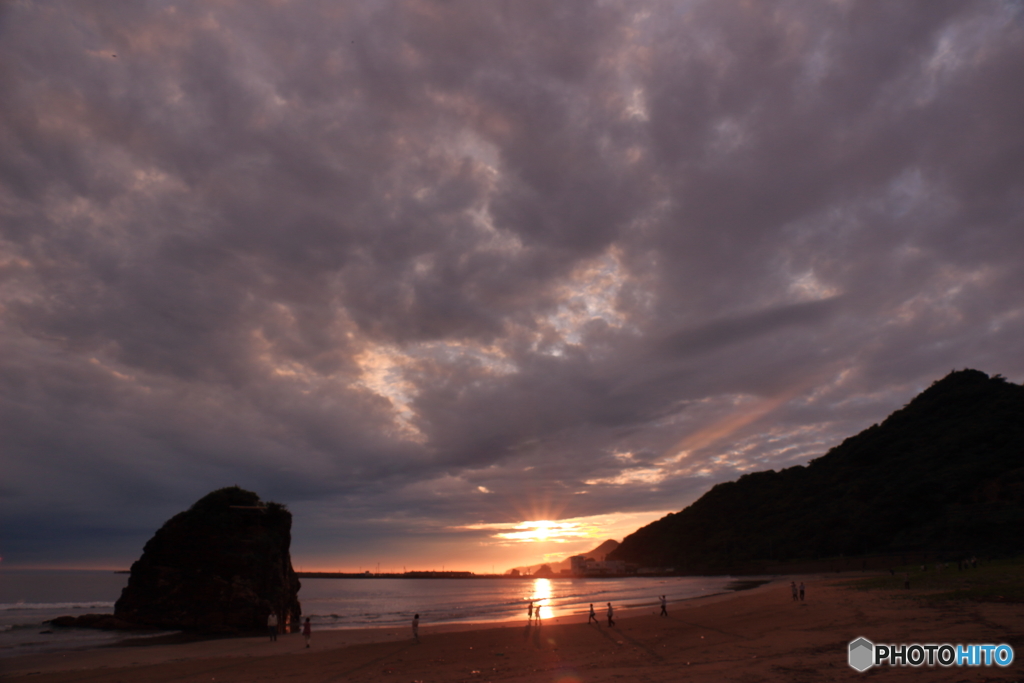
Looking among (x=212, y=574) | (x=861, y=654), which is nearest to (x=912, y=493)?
(x=861, y=654)

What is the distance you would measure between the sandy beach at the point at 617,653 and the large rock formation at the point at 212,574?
1007 centimetres

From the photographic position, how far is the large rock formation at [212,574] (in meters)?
50.2

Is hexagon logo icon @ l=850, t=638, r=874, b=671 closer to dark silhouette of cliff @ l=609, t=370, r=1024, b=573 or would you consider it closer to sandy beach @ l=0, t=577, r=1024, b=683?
sandy beach @ l=0, t=577, r=1024, b=683

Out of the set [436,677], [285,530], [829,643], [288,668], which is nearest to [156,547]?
[285,530]

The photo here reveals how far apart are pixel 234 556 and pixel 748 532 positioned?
544ft

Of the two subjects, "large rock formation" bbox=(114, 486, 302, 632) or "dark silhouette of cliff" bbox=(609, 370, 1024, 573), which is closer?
"large rock formation" bbox=(114, 486, 302, 632)

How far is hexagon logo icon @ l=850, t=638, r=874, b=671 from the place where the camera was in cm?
1608

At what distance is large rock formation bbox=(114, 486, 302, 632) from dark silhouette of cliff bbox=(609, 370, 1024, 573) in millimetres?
102407
